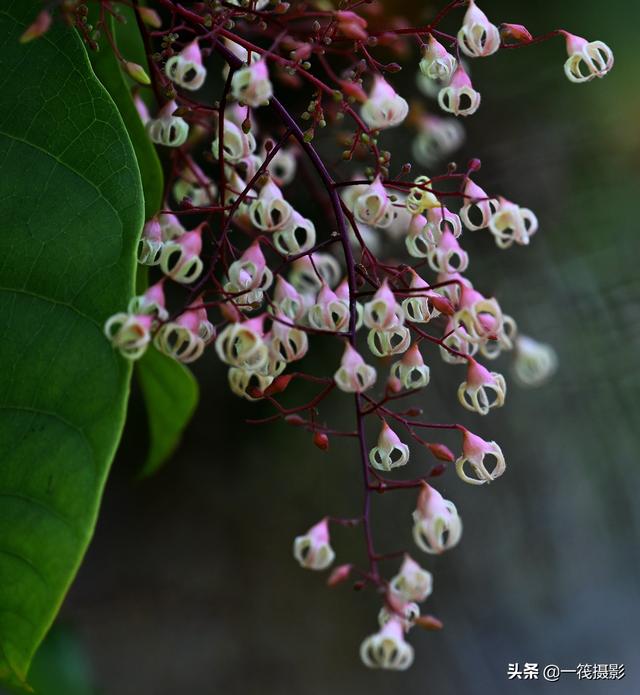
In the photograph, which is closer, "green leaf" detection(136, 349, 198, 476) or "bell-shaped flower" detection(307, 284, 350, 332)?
"bell-shaped flower" detection(307, 284, 350, 332)

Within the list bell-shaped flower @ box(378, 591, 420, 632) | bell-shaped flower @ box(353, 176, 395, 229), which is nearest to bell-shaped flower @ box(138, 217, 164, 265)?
bell-shaped flower @ box(353, 176, 395, 229)

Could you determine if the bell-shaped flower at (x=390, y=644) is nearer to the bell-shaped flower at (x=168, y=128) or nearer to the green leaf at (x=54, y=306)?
the green leaf at (x=54, y=306)

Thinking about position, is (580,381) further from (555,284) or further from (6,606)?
(6,606)

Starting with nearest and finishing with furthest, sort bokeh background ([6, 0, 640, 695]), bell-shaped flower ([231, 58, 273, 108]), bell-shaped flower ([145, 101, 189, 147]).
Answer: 1. bell-shaped flower ([231, 58, 273, 108])
2. bell-shaped flower ([145, 101, 189, 147])
3. bokeh background ([6, 0, 640, 695])

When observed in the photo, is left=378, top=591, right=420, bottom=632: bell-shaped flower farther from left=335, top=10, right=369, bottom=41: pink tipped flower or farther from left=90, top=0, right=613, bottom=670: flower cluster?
left=335, top=10, right=369, bottom=41: pink tipped flower

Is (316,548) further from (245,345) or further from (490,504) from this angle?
(490,504)

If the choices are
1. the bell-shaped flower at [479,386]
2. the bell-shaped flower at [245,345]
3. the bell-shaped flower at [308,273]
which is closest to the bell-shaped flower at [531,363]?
the bell-shaped flower at [308,273]

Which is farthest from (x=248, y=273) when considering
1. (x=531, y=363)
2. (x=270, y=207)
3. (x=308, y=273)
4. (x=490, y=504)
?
(x=490, y=504)
